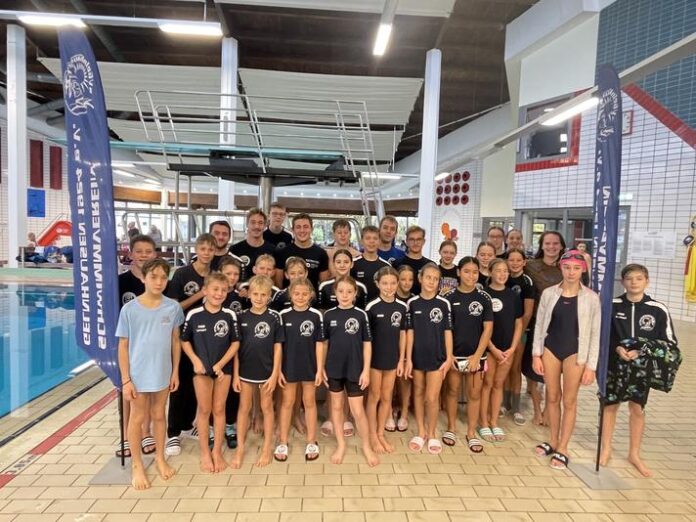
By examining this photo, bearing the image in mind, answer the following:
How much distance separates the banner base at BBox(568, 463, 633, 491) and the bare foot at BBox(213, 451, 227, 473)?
247 cm

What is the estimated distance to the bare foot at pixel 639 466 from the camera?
2.87m

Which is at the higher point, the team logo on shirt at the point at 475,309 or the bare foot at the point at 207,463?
the team logo on shirt at the point at 475,309

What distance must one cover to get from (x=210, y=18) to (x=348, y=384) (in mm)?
9250

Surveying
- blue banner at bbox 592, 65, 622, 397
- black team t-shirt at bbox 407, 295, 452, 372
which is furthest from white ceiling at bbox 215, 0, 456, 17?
black team t-shirt at bbox 407, 295, 452, 372

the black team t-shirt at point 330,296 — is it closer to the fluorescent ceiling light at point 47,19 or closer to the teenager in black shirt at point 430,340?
the teenager in black shirt at point 430,340

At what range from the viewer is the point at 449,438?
Answer: 3252 mm

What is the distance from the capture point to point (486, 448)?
3.19 meters

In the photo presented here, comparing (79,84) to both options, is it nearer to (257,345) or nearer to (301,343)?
(257,345)

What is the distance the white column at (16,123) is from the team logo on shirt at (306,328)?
10546mm

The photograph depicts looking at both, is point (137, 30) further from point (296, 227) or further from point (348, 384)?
point (348, 384)

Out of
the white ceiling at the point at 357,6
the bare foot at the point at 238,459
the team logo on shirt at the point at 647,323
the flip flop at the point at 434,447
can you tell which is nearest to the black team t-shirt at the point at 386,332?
the flip flop at the point at 434,447

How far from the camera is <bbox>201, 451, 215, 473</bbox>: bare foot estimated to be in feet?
9.16

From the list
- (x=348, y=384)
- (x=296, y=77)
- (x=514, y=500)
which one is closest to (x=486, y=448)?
(x=514, y=500)

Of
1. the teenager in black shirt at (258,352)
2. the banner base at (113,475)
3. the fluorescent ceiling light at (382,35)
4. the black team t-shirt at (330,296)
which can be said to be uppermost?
the fluorescent ceiling light at (382,35)
